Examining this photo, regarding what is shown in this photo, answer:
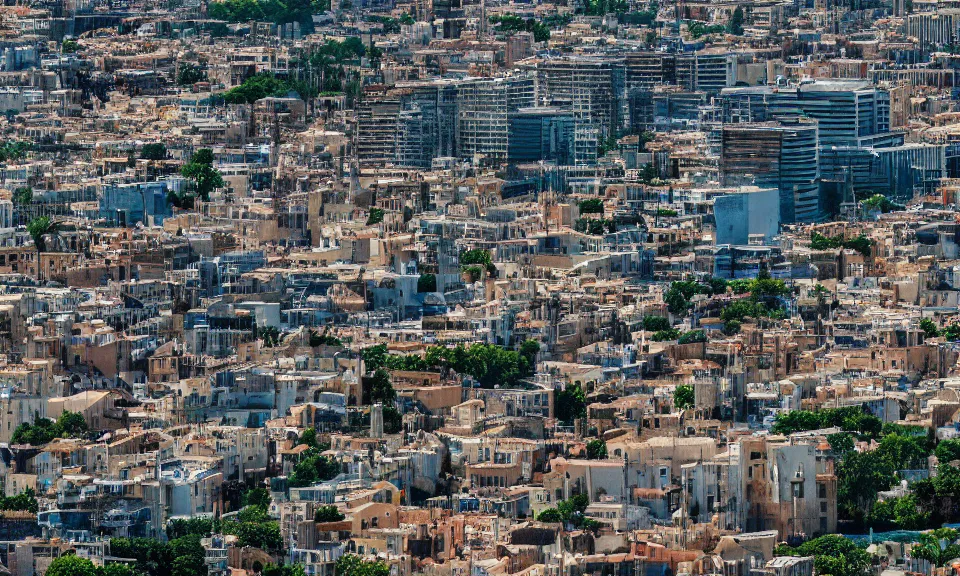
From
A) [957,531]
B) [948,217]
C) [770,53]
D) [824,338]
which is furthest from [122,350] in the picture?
[770,53]

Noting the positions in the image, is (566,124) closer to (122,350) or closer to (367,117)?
(367,117)

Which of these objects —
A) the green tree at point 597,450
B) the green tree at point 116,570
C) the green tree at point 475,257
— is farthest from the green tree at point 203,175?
the green tree at point 116,570

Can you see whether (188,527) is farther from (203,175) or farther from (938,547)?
(203,175)

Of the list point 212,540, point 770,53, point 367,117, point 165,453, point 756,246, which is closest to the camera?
point 212,540

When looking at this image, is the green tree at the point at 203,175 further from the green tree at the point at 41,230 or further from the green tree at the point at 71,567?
the green tree at the point at 71,567

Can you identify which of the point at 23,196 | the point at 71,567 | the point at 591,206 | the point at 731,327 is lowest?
the point at 591,206

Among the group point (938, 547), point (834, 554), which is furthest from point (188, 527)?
point (938, 547)
